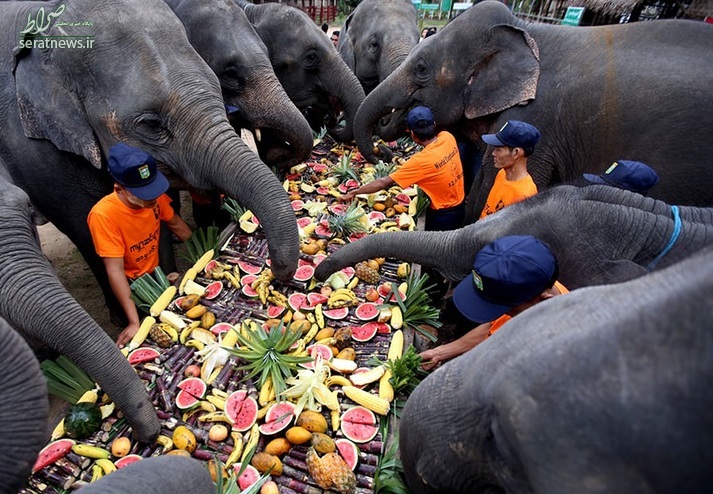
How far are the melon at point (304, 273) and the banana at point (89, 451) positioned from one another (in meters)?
2.11

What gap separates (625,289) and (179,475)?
1959mm

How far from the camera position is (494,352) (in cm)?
152

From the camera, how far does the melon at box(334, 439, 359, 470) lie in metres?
2.61

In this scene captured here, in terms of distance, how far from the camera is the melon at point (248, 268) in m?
4.23

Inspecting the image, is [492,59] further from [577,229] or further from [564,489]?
[564,489]

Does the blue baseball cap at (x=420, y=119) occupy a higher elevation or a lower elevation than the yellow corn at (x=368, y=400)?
higher

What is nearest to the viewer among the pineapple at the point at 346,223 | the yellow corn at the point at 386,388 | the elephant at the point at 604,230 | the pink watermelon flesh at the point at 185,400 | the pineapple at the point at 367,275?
the elephant at the point at 604,230

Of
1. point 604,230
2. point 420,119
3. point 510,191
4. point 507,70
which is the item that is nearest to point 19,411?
point 604,230

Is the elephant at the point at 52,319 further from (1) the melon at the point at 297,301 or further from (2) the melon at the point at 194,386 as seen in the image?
(1) the melon at the point at 297,301

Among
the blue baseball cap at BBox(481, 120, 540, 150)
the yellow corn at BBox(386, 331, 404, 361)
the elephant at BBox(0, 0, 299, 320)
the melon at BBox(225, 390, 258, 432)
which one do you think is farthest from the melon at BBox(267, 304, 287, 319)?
the blue baseball cap at BBox(481, 120, 540, 150)

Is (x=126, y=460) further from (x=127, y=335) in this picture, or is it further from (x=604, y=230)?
(x=604, y=230)

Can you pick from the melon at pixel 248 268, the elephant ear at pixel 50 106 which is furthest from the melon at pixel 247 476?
the elephant ear at pixel 50 106

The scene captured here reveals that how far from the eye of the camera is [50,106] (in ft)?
12.3

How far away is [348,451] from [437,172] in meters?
3.16
